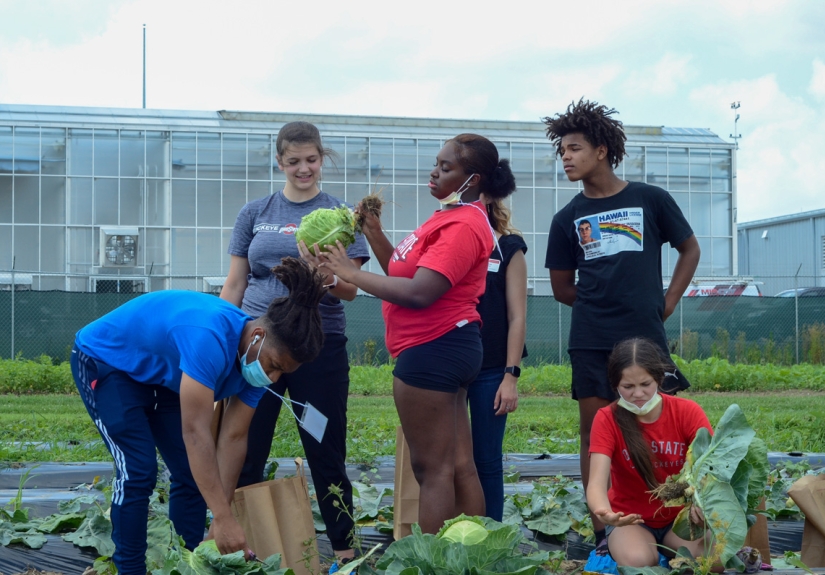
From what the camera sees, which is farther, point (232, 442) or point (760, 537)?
point (760, 537)

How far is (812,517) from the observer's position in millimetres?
3451

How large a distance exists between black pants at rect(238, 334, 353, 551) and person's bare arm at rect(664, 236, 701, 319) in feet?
4.95

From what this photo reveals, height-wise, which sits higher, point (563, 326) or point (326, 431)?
point (326, 431)

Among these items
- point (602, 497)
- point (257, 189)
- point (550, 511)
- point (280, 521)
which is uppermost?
point (257, 189)

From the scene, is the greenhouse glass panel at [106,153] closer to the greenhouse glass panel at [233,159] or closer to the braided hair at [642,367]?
the greenhouse glass panel at [233,159]

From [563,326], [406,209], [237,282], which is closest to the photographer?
[237,282]

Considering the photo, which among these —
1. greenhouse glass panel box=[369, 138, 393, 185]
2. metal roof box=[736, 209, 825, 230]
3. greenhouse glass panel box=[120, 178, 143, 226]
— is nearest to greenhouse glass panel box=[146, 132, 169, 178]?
greenhouse glass panel box=[120, 178, 143, 226]

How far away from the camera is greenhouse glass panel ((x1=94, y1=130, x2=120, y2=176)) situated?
72.6ft

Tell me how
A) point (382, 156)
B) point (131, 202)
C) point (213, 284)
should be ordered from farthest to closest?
point (382, 156) < point (131, 202) < point (213, 284)

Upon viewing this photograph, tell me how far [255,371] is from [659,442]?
1592 millimetres

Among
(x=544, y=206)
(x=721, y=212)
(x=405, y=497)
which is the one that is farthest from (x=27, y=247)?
(x=405, y=497)

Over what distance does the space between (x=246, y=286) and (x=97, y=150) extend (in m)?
20.0

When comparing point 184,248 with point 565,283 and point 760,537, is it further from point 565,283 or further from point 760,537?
point 760,537

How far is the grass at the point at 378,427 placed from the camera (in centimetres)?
630
